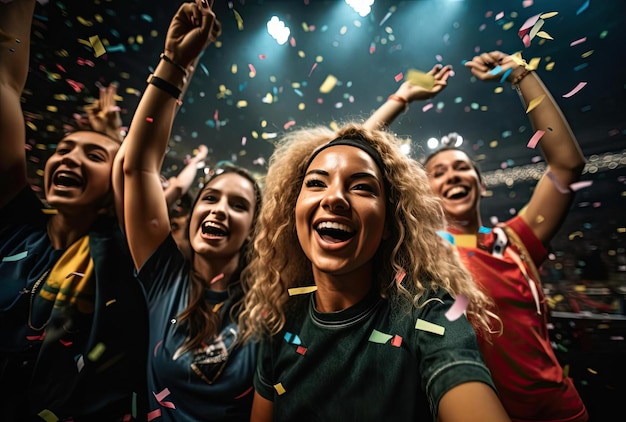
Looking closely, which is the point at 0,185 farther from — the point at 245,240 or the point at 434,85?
the point at 434,85

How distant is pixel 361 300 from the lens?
3.93 feet

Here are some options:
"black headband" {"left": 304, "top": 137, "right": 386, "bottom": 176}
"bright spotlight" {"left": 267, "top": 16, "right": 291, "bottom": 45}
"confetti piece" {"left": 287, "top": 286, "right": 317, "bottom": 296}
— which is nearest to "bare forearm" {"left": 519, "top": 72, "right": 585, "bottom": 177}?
"black headband" {"left": 304, "top": 137, "right": 386, "bottom": 176}

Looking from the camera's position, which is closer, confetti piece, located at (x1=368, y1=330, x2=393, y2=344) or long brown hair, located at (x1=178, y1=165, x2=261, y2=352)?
confetti piece, located at (x1=368, y1=330, x2=393, y2=344)

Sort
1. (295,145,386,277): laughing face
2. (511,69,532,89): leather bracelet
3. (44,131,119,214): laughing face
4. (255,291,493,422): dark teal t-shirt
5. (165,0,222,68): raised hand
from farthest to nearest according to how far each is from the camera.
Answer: (511,69,532,89): leather bracelet < (44,131,119,214): laughing face < (165,0,222,68): raised hand < (295,145,386,277): laughing face < (255,291,493,422): dark teal t-shirt

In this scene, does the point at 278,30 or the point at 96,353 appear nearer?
the point at 96,353

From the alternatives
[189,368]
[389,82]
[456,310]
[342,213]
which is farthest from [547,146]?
[389,82]

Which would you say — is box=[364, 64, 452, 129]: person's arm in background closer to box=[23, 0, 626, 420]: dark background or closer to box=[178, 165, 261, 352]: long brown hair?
box=[23, 0, 626, 420]: dark background

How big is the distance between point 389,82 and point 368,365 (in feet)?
17.8

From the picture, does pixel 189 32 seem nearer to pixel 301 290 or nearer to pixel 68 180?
pixel 68 180

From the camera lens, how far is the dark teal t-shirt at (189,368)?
129 centimetres

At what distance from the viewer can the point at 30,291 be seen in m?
1.42

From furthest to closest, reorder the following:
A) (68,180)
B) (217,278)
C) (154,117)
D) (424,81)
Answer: (424,81)
(217,278)
(68,180)
(154,117)

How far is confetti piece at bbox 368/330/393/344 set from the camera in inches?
41.1

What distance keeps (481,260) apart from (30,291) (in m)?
2.75
